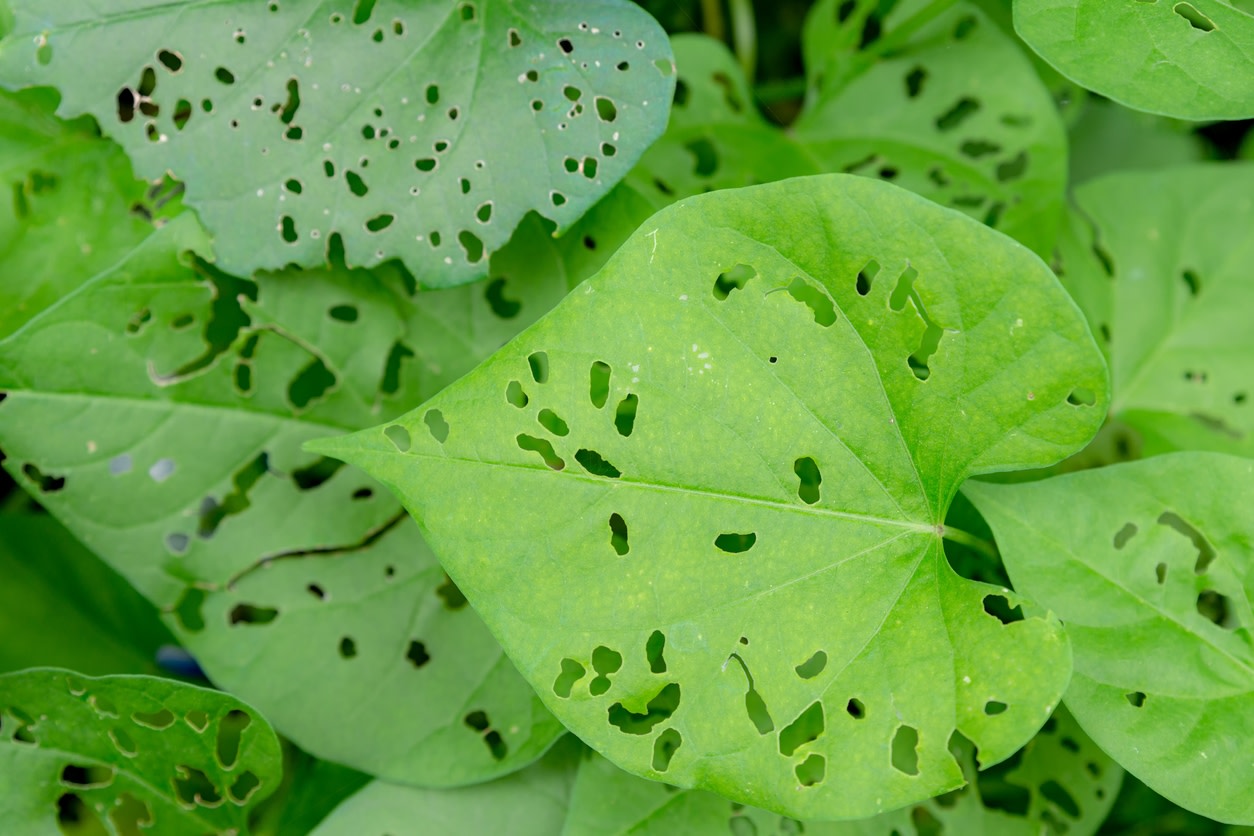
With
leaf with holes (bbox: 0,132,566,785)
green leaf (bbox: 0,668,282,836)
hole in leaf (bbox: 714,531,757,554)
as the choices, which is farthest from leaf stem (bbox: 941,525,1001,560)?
green leaf (bbox: 0,668,282,836)

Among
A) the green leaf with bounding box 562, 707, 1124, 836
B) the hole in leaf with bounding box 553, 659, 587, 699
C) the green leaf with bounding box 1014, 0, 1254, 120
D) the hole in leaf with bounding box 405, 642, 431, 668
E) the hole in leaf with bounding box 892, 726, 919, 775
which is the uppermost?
the green leaf with bounding box 1014, 0, 1254, 120

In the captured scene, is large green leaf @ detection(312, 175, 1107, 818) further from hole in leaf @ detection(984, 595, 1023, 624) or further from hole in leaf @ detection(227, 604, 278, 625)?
hole in leaf @ detection(227, 604, 278, 625)

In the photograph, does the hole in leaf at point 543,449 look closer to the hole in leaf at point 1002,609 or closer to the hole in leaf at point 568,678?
the hole in leaf at point 568,678

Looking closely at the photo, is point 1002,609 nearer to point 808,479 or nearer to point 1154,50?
point 808,479

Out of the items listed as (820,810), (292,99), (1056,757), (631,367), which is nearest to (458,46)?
(292,99)

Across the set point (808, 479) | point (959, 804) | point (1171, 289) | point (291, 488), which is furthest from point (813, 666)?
point (1171, 289)

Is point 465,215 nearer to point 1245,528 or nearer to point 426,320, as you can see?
point 426,320
